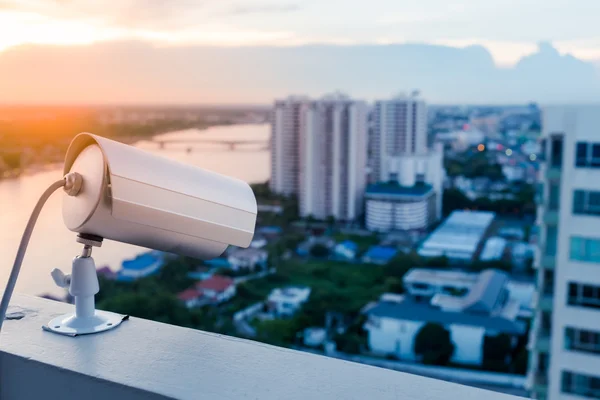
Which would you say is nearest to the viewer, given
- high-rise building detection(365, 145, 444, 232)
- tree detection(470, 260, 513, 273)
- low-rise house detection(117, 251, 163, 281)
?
low-rise house detection(117, 251, 163, 281)

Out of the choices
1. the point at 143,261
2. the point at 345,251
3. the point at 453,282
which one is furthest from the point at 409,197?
the point at 143,261

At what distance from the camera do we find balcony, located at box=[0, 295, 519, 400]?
41cm

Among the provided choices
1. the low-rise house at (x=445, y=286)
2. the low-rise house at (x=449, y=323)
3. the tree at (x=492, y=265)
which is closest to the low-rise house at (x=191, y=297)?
the low-rise house at (x=449, y=323)

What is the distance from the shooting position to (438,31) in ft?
50.6

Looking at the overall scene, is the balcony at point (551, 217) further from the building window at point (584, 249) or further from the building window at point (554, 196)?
the building window at point (584, 249)

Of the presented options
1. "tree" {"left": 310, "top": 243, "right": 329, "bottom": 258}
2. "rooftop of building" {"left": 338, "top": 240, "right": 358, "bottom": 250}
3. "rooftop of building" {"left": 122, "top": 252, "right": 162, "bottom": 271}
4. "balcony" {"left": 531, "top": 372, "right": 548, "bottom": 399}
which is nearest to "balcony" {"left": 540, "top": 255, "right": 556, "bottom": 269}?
"balcony" {"left": 531, "top": 372, "right": 548, "bottom": 399}

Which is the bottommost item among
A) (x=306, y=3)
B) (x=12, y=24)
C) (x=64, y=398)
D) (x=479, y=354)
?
(x=479, y=354)

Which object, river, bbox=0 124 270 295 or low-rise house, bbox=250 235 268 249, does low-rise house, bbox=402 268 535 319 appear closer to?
low-rise house, bbox=250 235 268 249

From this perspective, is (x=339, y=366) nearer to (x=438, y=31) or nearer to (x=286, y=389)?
(x=286, y=389)

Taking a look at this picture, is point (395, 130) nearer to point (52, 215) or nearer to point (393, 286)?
point (393, 286)

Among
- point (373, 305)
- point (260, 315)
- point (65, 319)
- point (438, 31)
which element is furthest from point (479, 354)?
point (65, 319)

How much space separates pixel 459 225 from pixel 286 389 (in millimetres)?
16023

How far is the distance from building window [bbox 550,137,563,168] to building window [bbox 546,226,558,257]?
0.46m

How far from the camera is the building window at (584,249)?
4379 mm
